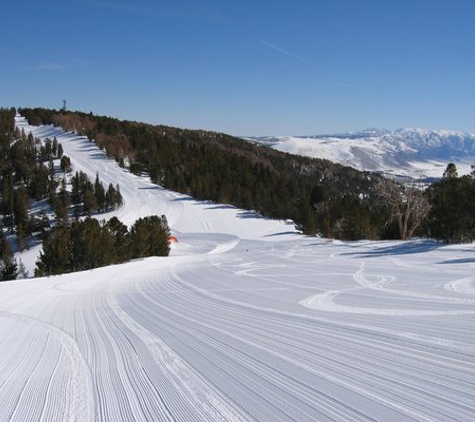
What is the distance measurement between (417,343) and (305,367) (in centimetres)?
155

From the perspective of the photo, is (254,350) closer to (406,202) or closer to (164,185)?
(406,202)

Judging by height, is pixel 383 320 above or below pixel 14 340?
above

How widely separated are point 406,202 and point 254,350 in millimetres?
34531

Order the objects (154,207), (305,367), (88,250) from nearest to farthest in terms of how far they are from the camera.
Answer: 1. (305,367)
2. (88,250)
3. (154,207)

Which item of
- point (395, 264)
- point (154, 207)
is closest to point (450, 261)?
point (395, 264)

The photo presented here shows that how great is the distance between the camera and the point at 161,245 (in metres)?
37.7

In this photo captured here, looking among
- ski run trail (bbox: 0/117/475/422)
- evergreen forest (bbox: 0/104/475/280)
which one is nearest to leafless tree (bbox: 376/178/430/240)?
evergreen forest (bbox: 0/104/475/280)

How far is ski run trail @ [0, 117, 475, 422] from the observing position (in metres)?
3.99

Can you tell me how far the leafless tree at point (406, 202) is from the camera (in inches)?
1415

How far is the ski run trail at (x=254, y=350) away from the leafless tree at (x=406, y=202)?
23.4 m

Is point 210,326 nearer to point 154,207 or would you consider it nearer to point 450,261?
point 450,261

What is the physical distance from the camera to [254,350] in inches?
230

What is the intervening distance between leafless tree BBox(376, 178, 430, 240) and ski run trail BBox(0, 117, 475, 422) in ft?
76.9

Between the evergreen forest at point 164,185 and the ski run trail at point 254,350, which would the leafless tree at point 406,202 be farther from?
the ski run trail at point 254,350
